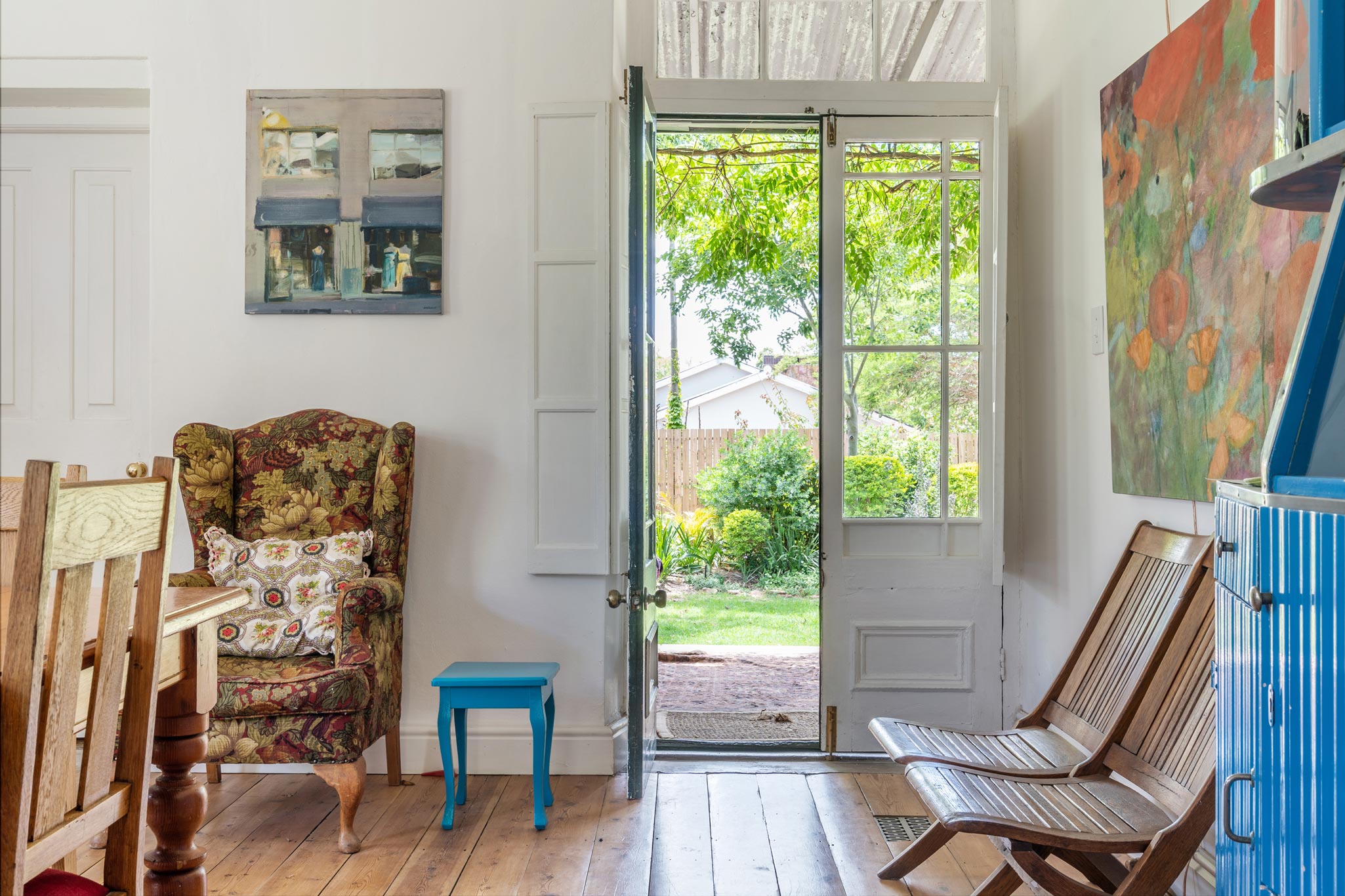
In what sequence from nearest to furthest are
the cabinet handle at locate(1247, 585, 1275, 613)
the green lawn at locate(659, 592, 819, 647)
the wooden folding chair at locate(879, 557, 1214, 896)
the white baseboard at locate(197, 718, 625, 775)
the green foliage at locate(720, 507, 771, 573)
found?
the cabinet handle at locate(1247, 585, 1275, 613) < the wooden folding chair at locate(879, 557, 1214, 896) < the white baseboard at locate(197, 718, 625, 775) < the green lawn at locate(659, 592, 819, 647) < the green foliage at locate(720, 507, 771, 573)

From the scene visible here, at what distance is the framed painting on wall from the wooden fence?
4.98 metres

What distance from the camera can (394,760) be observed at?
10.7ft

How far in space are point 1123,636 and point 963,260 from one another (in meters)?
1.57

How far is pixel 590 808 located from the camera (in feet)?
10.0

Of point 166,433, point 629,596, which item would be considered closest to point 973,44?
point 629,596

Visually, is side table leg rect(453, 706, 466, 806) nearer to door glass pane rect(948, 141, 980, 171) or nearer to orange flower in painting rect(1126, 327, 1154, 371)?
orange flower in painting rect(1126, 327, 1154, 371)

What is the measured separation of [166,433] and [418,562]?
3.43 ft

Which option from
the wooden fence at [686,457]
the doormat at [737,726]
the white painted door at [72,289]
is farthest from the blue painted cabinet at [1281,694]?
the wooden fence at [686,457]

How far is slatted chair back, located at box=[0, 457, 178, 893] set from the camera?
119 centimetres

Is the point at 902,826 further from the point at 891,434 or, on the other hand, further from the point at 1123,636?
the point at 891,434

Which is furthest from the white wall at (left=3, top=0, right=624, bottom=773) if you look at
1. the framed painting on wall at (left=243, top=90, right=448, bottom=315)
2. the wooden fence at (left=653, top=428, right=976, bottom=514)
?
the wooden fence at (left=653, top=428, right=976, bottom=514)

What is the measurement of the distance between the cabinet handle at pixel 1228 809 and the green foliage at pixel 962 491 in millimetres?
2405

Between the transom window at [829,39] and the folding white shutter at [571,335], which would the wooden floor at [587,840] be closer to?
the folding white shutter at [571,335]

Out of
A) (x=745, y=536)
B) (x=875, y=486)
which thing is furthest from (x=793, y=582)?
(x=875, y=486)
